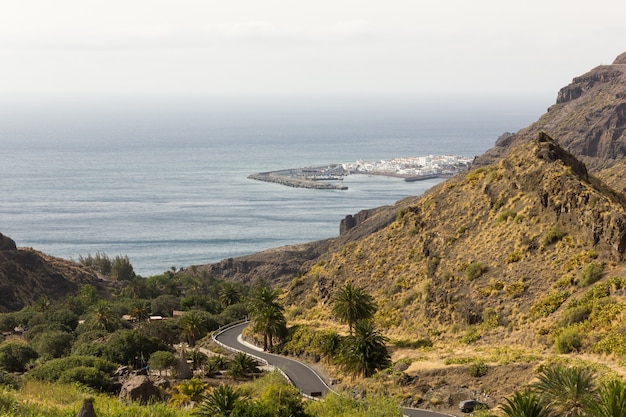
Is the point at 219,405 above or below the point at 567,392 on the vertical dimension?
below

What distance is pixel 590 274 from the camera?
189 ft

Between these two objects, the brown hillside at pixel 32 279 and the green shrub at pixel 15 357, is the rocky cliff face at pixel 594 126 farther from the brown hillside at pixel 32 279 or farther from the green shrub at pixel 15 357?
the green shrub at pixel 15 357

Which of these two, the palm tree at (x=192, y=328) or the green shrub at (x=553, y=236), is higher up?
the green shrub at (x=553, y=236)

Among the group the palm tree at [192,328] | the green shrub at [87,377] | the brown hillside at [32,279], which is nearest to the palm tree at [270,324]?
the palm tree at [192,328]

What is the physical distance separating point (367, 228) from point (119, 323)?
85.9 metres

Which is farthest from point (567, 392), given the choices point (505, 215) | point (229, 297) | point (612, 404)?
point (229, 297)

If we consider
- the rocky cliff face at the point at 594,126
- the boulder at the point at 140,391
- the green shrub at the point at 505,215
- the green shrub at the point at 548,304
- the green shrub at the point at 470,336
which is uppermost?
the rocky cliff face at the point at 594,126

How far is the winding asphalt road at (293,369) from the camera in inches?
2160

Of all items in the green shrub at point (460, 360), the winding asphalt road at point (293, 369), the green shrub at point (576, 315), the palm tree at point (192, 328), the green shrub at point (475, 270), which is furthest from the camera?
the palm tree at point (192, 328)

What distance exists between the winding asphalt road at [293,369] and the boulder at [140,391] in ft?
35.5

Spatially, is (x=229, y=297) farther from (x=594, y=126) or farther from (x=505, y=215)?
(x=594, y=126)

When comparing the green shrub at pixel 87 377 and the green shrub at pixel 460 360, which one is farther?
the green shrub at pixel 87 377

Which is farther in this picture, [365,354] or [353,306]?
[353,306]

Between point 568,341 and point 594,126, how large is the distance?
134 meters
